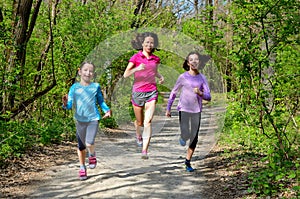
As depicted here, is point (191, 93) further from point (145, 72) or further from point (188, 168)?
point (188, 168)

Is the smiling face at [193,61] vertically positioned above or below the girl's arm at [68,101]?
above

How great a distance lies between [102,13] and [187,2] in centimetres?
757

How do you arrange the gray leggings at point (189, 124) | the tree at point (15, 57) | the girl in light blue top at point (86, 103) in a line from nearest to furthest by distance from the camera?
the girl in light blue top at point (86, 103) < the gray leggings at point (189, 124) < the tree at point (15, 57)

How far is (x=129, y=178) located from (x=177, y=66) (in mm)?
4016

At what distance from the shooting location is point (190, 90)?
6.45 meters

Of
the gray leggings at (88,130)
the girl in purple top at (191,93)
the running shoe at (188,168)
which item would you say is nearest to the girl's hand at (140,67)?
the girl in purple top at (191,93)

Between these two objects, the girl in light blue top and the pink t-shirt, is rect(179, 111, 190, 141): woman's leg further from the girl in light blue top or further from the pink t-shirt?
the girl in light blue top

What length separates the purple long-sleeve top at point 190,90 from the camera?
643 cm

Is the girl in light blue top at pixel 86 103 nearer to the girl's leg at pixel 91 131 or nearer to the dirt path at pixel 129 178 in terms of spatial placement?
the girl's leg at pixel 91 131

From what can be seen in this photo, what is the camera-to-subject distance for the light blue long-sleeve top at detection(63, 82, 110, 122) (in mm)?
5703

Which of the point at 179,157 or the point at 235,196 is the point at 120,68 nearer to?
the point at 179,157

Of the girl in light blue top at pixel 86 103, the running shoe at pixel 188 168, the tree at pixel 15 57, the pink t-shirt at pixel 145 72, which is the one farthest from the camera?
the tree at pixel 15 57

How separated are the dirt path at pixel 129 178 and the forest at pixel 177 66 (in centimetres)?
94

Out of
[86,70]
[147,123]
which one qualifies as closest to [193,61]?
[147,123]
